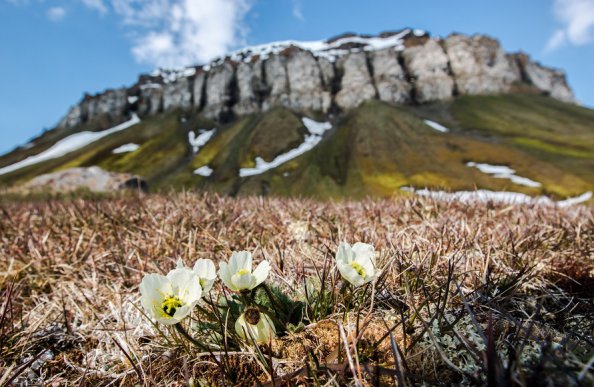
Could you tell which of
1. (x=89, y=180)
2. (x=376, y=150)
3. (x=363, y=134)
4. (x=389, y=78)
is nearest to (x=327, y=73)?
(x=389, y=78)

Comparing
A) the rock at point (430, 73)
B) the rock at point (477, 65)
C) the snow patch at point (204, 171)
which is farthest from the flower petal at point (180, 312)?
the rock at point (477, 65)

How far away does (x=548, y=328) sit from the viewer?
1.97 metres

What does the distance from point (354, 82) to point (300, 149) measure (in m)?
57.6

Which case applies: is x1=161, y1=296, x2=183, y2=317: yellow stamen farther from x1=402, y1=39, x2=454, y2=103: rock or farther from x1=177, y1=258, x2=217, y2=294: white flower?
x1=402, y1=39, x2=454, y2=103: rock

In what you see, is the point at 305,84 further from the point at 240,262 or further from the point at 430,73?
the point at 240,262

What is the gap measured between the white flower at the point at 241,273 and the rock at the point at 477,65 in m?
212

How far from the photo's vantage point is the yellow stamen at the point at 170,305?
1.68 m

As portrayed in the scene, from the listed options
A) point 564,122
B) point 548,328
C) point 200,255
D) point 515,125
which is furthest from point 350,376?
point 564,122

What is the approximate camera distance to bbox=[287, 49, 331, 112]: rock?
190625 millimetres

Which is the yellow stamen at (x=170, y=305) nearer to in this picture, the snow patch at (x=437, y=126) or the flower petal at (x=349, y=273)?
the flower petal at (x=349, y=273)

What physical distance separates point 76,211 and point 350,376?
591 cm

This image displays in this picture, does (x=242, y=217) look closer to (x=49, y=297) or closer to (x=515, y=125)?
(x=49, y=297)

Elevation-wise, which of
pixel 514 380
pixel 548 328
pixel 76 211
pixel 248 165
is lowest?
pixel 548 328

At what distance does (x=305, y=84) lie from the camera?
194 metres
